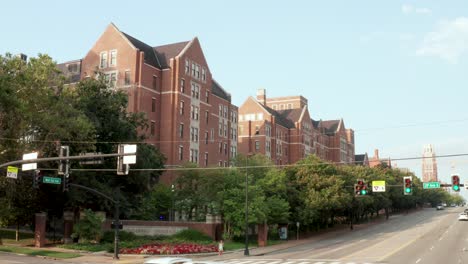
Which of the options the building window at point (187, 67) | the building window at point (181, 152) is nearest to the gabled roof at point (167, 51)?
the building window at point (187, 67)

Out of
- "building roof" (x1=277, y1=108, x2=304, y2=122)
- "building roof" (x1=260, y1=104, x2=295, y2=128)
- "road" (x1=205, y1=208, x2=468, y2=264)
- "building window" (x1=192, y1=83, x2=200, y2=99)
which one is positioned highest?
"building roof" (x1=277, y1=108, x2=304, y2=122)

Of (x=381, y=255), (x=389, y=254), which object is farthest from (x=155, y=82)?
(x=389, y=254)

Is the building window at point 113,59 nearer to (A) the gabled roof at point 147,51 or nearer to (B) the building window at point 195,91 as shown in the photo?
(A) the gabled roof at point 147,51

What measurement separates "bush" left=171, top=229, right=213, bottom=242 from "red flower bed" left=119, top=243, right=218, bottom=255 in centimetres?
551

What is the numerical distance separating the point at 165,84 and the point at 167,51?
269 inches

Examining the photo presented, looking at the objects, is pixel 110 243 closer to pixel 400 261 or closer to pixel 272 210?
pixel 272 210

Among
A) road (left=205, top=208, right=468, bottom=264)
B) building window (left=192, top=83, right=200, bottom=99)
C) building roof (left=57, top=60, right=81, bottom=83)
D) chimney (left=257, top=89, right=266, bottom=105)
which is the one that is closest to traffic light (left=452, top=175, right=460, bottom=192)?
road (left=205, top=208, right=468, bottom=264)

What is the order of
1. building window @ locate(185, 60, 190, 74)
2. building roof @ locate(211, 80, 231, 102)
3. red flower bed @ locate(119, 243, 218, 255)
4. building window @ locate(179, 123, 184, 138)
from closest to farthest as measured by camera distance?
red flower bed @ locate(119, 243, 218, 255)
building window @ locate(179, 123, 184, 138)
building window @ locate(185, 60, 190, 74)
building roof @ locate(211, 80, 231, 102)

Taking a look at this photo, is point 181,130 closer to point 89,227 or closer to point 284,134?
point 89,227

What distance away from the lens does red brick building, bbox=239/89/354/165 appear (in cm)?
10431

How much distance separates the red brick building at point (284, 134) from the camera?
342 ft

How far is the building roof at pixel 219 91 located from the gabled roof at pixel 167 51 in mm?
10977

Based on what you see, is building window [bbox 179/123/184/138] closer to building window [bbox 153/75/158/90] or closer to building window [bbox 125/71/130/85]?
building window [bbox 153/75/158/90]

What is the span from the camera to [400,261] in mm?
37844
